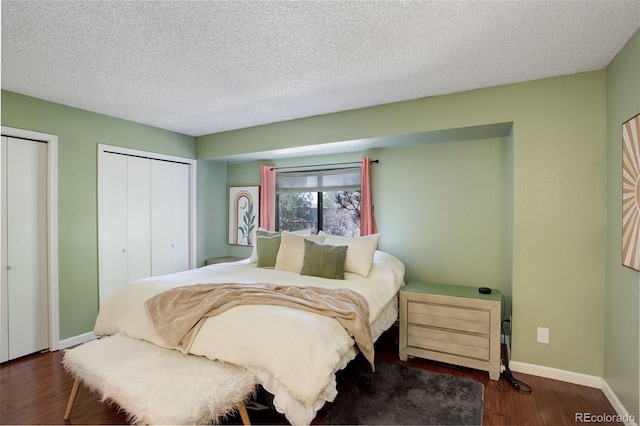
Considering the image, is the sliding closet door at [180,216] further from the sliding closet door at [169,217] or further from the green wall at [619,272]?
the green wall at [619,272]

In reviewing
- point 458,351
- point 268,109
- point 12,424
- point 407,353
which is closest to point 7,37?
point 268,109

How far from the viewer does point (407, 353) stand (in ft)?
9.58

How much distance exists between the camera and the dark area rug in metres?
2.07

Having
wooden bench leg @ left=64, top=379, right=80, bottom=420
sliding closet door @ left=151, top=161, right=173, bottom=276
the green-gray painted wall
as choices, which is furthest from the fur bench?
sliding closet door @ left=151, top=161, right=173, bottom=276

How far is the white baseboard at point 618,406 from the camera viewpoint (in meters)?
1.94

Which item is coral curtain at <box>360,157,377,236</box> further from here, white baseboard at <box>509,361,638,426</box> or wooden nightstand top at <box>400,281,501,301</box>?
white baseboard at <box>509,361,638,426</box>

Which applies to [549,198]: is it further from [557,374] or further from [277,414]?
[277,414]

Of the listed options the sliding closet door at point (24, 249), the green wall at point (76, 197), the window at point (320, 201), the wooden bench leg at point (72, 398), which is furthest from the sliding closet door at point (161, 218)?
the wooden bench leg at point (72, 398)

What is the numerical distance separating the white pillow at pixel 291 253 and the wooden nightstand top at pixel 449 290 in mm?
1041

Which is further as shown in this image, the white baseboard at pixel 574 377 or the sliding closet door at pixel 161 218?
the sliding closet door at pixel 161 218

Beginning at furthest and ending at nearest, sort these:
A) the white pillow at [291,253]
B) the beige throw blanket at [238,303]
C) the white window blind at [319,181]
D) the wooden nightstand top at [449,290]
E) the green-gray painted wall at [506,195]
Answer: the white window blind at [319,181] < the white pillow at [291,253] < the wooden nightstand top at [449,290] < the green-gray painted wall at [506,195] < the beige throw blanket at [238,303]

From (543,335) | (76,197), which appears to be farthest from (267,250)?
(543,335)

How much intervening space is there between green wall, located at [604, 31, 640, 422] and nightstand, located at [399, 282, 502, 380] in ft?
2.30

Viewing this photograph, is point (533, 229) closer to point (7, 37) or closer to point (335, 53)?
point (335, 53)
